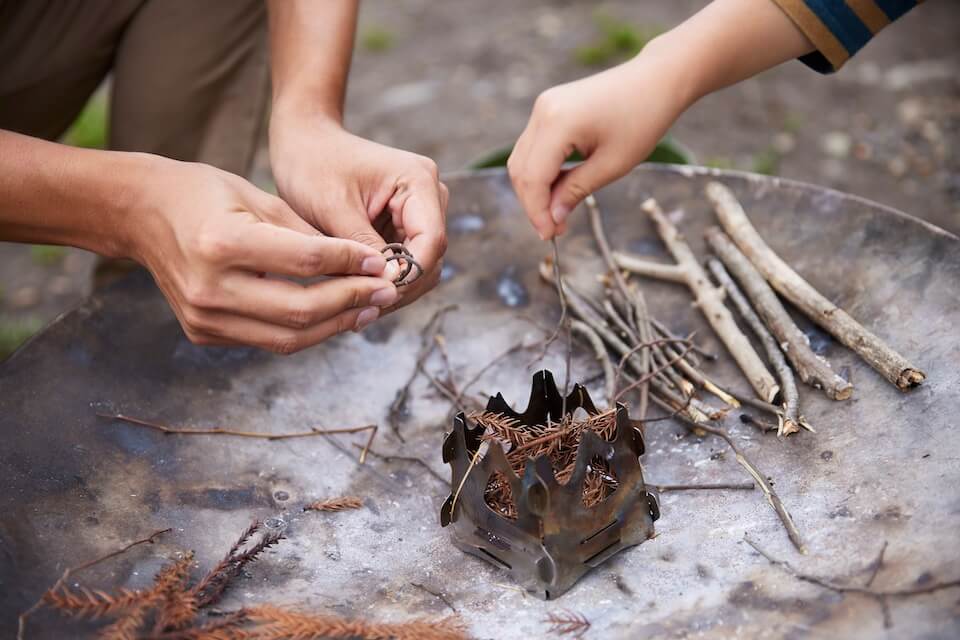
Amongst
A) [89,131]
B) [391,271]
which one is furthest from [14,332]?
[391,271]

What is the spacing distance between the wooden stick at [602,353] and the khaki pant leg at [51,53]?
5.80 feet

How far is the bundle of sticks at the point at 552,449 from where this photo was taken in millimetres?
1944

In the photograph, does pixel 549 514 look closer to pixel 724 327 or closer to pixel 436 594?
pixel 436 594

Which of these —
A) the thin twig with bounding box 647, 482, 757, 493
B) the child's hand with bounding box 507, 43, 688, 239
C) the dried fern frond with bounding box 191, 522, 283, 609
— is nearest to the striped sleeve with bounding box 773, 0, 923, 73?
the child's hand with bounding box 507, 43, 688, 239

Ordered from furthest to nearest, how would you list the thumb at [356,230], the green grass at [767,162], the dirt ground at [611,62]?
the green grass at [767,162], the dirt ground at [611,62], the thumb at [356,230]

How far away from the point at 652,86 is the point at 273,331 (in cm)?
97

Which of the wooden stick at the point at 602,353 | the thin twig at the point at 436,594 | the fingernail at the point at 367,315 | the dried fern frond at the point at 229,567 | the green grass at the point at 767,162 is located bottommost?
the green grass at the point at 767,162

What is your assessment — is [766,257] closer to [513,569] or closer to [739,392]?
[739,392]

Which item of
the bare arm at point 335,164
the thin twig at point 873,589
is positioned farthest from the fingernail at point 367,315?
the thin twig at point 873,589

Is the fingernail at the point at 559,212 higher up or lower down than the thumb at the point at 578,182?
lower down

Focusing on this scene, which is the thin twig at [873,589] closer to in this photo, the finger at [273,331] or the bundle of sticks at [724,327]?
the bundle of sticks at [724,327]

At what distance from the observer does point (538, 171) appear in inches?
76.3

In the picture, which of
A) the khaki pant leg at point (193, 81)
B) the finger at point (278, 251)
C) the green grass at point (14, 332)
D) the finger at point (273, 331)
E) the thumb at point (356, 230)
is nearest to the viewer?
the finger at point (278, 251)

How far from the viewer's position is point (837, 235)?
8.23 feet
